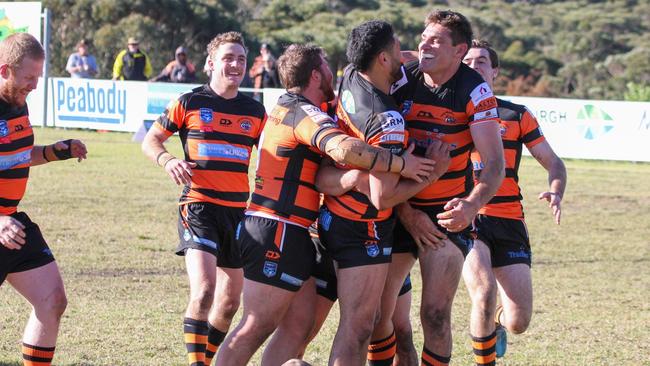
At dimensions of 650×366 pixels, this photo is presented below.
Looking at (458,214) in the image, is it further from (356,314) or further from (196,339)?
(196,339)

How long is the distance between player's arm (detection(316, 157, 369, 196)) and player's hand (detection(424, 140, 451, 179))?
39 centimetres

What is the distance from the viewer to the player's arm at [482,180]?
562 cm

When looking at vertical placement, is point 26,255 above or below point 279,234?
below

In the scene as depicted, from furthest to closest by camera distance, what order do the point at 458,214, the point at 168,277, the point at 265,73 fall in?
the point at 265,73 < the point at 168,277 < the point at 458,214

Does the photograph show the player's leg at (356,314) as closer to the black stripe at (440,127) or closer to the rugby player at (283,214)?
the rugby player at (283,214)

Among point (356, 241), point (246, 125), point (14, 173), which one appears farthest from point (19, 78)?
point (356, 241)

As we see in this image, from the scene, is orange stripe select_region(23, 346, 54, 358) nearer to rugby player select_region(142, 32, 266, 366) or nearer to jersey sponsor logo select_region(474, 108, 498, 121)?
rugby player select_region(142, 32, 266, 366)

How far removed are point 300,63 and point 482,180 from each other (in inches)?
45.2

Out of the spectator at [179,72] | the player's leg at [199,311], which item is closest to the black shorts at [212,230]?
the player's leg at [199,311]

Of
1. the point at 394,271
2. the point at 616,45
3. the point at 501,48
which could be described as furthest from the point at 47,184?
the point at 616,45

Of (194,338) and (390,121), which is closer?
(390,121)

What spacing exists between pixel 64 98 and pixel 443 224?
69.6 feet

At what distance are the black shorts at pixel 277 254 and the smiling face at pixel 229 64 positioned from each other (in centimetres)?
167

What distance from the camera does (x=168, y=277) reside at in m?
10.0
